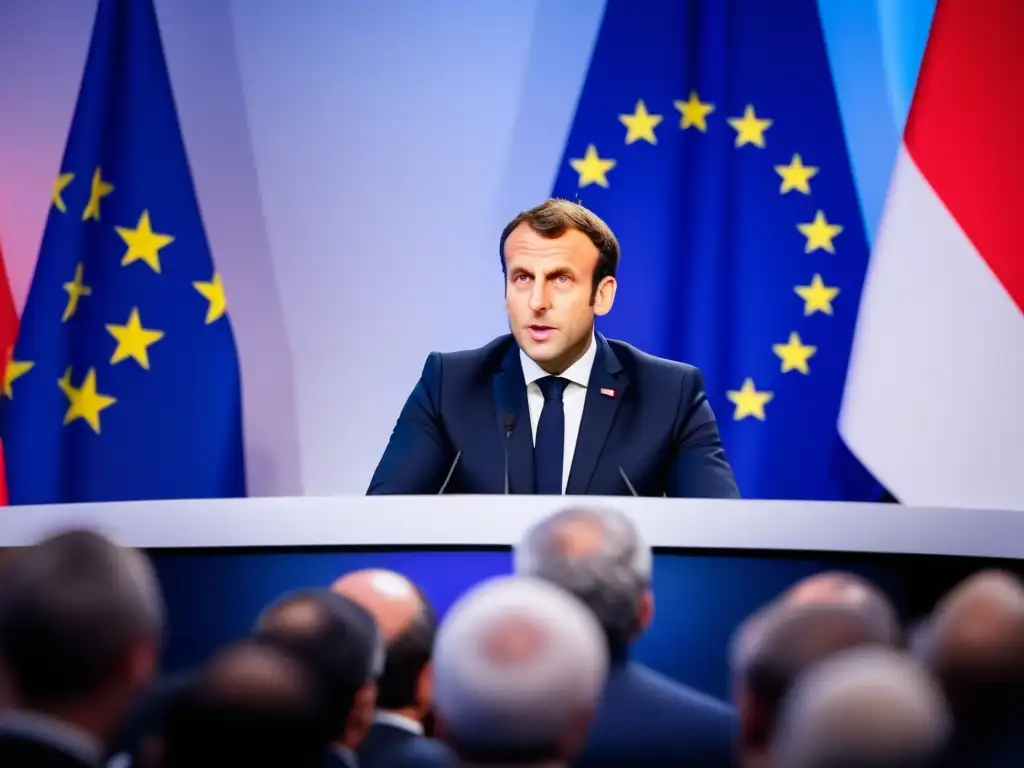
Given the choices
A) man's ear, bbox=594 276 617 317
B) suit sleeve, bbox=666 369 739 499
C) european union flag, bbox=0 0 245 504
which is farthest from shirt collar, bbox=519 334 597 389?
european union flag, bbox=0 0 245 504

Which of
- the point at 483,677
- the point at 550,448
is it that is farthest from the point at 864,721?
the point at 550,448

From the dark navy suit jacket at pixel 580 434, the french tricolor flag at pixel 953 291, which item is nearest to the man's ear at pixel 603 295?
the dark navy suit jacket at pixel 580 434

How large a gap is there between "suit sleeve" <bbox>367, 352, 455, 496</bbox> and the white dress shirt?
0.69 ft

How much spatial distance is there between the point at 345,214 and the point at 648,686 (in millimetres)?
3172

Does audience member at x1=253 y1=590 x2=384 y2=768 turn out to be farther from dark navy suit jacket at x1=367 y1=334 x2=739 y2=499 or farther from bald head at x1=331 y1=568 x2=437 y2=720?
dark navy suit jacket at x1=367 y1=334 x2=739 y2=499

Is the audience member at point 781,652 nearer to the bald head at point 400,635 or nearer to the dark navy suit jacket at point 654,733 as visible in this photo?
the dark navy suit jacket at point 654,733

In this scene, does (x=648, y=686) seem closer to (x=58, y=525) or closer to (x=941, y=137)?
(x=58, y=525)

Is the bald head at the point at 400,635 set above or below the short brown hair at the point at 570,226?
below

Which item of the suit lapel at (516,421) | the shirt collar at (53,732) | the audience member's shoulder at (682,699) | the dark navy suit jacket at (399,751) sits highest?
the suit lapel at (516,421)

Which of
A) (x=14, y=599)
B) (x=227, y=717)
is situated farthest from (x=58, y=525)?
(x=227, y=717)

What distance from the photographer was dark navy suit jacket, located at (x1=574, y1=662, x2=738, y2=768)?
62.4 inches

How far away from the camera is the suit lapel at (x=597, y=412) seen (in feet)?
10.1

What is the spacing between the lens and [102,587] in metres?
1.30

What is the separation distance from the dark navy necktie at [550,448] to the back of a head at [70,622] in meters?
1.81
